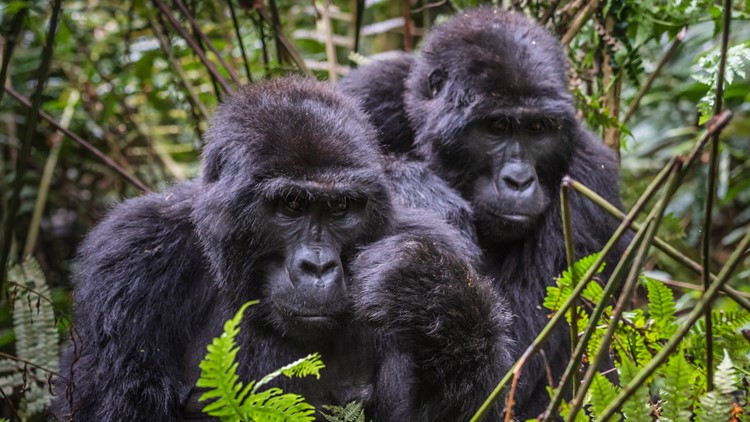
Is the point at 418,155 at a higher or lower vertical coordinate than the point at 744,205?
higher

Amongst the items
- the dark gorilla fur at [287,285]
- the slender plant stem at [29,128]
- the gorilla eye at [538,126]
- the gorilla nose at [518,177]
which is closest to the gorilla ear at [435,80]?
the gorilla eye at [538,126]

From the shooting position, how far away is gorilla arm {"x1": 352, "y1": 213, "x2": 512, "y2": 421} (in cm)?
305

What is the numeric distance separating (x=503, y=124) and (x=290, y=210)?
5.33 feet

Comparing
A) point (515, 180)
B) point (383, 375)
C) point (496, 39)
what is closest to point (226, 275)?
point (383, 375)

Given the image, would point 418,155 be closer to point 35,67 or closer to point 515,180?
point 515,180

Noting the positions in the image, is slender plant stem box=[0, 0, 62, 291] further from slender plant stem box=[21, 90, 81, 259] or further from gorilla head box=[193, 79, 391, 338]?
slender plant stem box=[21, 90, 81, 259]

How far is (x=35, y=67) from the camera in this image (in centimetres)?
662

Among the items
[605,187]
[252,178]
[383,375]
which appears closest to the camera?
[252,178]

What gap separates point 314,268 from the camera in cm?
304

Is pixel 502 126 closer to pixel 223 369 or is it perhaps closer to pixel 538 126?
pixel 538 126

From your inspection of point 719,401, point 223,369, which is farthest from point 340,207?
point 719,401

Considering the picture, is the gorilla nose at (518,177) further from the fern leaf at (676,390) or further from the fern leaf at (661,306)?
the fern leaf at (676,390)

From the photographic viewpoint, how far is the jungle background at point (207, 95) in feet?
14.9

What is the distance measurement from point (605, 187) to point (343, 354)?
185 centimetres
